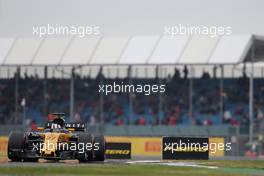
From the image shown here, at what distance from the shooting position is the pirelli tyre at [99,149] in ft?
93.3

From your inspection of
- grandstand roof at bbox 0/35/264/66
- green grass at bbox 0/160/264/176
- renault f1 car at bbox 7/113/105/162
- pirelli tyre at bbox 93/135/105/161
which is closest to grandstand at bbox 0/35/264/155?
grandstand roof at bbox 0/35/264/66

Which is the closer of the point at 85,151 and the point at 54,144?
the point at 54,144

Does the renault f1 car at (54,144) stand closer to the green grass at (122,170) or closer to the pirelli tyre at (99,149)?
the pirelli tyre at (99,149)

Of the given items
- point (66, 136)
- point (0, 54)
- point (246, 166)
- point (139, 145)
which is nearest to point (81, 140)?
point (66, 136)

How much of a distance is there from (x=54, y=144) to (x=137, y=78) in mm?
18066

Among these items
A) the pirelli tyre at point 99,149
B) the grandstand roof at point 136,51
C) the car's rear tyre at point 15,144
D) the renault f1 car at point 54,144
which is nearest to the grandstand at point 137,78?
the grandstand roof at point 136,51

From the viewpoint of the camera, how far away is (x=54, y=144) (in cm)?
2819

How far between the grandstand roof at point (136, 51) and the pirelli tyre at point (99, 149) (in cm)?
1511

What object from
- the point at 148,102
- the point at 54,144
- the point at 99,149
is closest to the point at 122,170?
the point at 99,149

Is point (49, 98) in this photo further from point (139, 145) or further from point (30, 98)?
point (139, 145)

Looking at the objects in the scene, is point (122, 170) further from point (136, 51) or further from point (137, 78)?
point (137, 78)

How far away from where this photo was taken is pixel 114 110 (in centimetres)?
4772

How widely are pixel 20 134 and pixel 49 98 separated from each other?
66.8 feet

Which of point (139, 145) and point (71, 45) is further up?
point (71, 45)
